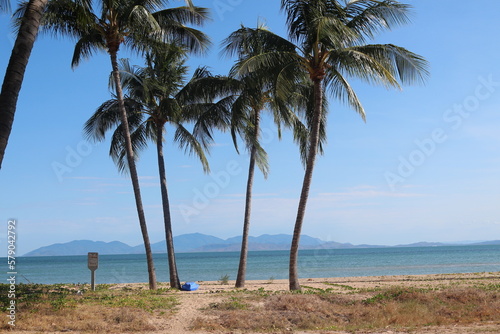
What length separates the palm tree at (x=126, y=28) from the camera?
1516cm

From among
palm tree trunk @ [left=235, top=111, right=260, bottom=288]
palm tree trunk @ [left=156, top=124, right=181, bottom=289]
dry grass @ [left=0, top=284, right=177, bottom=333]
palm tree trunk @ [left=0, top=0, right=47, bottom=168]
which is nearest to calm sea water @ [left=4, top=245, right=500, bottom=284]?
dry grass @ [left=0, top=284, right=177, bottom=333]

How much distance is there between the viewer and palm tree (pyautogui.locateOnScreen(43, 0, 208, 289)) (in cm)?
1516

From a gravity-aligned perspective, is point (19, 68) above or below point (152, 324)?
above

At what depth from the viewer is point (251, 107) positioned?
62.5 ft

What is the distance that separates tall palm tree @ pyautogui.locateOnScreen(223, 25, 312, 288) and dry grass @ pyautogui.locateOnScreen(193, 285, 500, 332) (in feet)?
19.8

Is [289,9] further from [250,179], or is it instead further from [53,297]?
[53,297]

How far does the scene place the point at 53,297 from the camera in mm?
12172

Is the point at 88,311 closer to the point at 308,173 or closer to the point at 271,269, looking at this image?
the point at 308,173

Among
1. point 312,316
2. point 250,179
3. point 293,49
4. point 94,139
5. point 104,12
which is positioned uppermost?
point 104,12

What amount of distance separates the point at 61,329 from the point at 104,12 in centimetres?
968

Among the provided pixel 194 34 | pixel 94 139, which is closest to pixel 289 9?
pixel 194 34

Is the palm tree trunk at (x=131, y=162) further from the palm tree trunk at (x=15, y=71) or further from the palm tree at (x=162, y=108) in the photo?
the palm tree trunk at (x=15, y=71)

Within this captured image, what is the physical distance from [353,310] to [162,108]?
9.82m

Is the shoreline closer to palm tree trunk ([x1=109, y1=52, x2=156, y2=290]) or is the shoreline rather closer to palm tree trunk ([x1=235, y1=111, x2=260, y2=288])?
palm tree trunk ([x1=235, y1=111, x2=260, y2=288])
